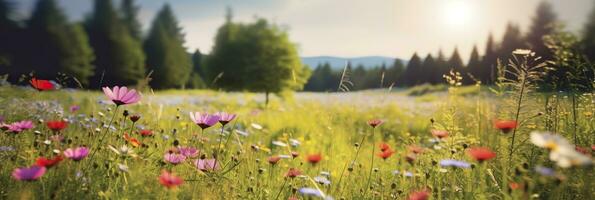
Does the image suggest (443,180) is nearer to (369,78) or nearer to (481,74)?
(481,74)

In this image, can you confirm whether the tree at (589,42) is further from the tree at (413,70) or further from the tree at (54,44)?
the tree at (413,70)

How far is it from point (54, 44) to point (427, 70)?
4012 cm

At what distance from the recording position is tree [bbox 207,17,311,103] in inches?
817

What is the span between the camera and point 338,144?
5199mm

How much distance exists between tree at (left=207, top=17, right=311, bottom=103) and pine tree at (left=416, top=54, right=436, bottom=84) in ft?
119

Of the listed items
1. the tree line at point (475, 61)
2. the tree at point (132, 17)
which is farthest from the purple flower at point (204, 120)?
the tree at point (132, 17)

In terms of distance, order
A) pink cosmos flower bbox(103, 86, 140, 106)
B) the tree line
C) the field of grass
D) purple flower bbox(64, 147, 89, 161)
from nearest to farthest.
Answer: purple flower bbox(64, 147, 89, 161)
the field of grass
pink cosmos flower bbox(103, 86, 140, 106)
the tree line

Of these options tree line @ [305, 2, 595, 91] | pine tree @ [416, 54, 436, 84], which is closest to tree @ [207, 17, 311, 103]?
tree line @ [305, 2, 595, 91]

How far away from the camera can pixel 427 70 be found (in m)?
56.9

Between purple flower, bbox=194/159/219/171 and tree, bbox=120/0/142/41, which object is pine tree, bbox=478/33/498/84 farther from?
purple flower, bbox=194/159/219/171

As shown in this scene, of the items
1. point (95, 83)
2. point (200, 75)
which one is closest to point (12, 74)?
point (95, 83)

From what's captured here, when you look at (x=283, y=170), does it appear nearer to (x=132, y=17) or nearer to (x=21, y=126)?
(x=21, y=126)

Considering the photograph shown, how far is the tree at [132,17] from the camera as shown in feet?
128

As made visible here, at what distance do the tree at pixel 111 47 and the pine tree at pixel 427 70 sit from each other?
33.2 meters
